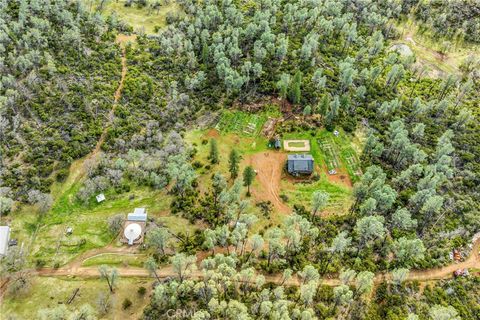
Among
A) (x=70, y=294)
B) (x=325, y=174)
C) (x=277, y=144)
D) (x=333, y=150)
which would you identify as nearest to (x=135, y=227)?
(x=70, y=294)

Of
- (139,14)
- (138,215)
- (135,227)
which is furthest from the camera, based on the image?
(139,14)

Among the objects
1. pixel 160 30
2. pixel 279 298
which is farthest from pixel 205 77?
pixel 279 298

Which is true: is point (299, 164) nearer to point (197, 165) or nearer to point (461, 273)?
point (197, 165)

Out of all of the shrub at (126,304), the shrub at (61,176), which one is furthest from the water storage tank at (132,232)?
the shrub at (61,176)

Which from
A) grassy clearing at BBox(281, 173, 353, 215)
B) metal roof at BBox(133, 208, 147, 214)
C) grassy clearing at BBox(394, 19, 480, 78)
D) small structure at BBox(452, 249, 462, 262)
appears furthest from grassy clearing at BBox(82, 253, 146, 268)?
grassy clearing at BBox(394, 19, 480, 78)

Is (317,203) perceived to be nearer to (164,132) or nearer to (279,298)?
(279,298)

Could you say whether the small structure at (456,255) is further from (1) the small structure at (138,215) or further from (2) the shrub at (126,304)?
(2) the shrub at (126,304)

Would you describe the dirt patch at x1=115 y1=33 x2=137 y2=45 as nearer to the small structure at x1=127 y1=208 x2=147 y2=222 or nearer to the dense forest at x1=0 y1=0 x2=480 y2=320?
the dense forest at x1=0 y1=0 x2=480 y2=320
